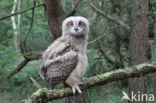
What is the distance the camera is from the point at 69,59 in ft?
11.0

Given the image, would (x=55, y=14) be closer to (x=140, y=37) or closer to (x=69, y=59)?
(x=69, y=59)

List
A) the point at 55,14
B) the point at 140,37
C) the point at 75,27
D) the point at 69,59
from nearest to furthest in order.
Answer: the point at 69,59
the point at 75,27
the point at 55,14
the point at 140,37

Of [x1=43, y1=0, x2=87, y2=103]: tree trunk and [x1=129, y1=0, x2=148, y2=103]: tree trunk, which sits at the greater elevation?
[x1=43, y1=0, x2=87, y2=103]: tree trunk

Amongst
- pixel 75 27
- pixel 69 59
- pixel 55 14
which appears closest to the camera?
pixel 69 59

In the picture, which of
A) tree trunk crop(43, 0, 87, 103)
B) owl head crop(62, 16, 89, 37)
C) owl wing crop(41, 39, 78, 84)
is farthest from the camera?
tree trunk crop(43, 0, 87, 103)

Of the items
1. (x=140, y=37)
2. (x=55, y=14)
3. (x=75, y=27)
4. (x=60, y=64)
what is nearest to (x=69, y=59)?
(x=60, y=64)

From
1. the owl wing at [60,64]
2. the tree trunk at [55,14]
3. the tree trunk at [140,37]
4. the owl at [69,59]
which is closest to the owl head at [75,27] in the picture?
the owl at [69,59]

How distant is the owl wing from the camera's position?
331 centimetres

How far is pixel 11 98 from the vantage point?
9.77m

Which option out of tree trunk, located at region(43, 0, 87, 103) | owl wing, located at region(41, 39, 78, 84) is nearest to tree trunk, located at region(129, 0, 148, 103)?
tree trunk, located at region(43, 0, 87, 103)

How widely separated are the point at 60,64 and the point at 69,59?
0.17m

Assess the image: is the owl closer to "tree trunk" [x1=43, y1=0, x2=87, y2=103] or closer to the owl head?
the owl head

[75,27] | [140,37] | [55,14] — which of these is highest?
[55,14]

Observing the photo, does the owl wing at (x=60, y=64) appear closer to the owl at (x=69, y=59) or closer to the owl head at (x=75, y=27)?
the owl at (x=69, y=59)
